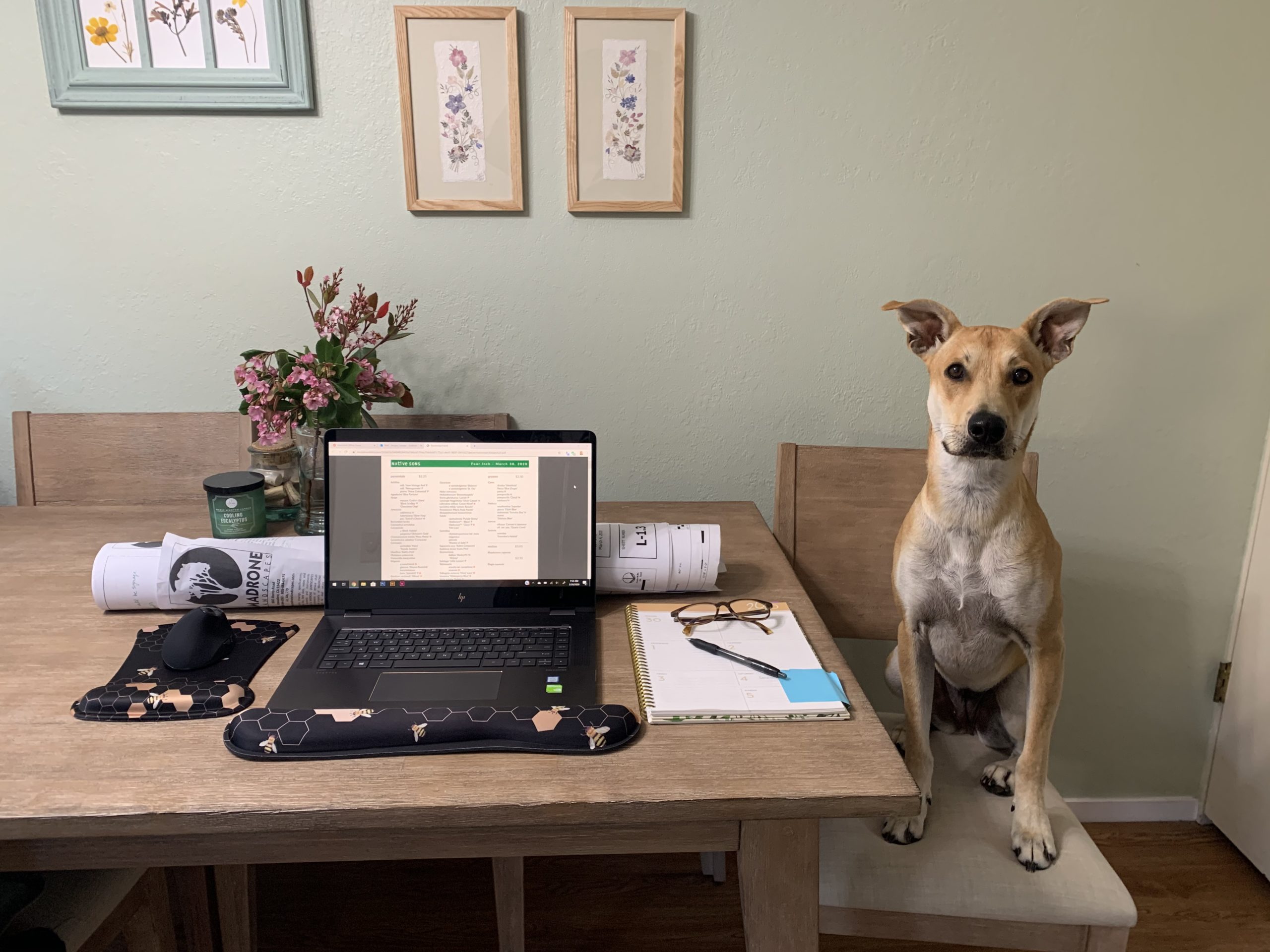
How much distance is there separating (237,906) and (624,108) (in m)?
1.65

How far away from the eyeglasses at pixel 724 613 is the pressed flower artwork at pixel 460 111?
3.35 ft

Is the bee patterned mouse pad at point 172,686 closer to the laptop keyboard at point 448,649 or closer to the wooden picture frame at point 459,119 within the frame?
the laptop keyboard at point 448,649

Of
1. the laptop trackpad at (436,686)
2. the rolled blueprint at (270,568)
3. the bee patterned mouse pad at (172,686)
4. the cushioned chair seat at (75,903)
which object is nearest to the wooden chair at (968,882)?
the rolled blueprint at (270,568)

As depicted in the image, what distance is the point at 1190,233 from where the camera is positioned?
5.63 feet

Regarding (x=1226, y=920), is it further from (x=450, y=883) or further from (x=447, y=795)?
(x=447, y=795)

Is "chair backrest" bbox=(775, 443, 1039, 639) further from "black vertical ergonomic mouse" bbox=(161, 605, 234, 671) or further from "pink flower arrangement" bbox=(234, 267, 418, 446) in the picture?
"black vertical ergonomic mouse" bbox=(161, 605, 234, 671)

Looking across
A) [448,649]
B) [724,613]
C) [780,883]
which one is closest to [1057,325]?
[724,613]

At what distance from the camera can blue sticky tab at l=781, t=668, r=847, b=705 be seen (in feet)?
3.12

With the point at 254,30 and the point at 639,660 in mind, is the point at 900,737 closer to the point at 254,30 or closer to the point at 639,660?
the point at 639,660

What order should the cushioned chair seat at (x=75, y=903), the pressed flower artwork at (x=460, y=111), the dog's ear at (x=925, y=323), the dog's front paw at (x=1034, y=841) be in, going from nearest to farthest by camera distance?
1. the cushioned chair seat at (x=75, y=903)
2. the dog's front paw at (x=1034, y=841)
3. the dog's ear at (x=925, y=323)
4. the pressed flower artwork at (x=460, y=111)

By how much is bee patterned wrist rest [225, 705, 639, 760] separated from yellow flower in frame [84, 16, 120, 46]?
4.81 ft

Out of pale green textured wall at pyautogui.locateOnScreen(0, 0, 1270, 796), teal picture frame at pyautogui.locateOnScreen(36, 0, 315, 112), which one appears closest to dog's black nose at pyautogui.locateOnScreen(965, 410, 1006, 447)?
pale green textured wall at pyautogui.locateOnScreen(0, 0, 1270, 796)

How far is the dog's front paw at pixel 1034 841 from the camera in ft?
3.68

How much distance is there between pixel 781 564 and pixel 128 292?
1.48 m
